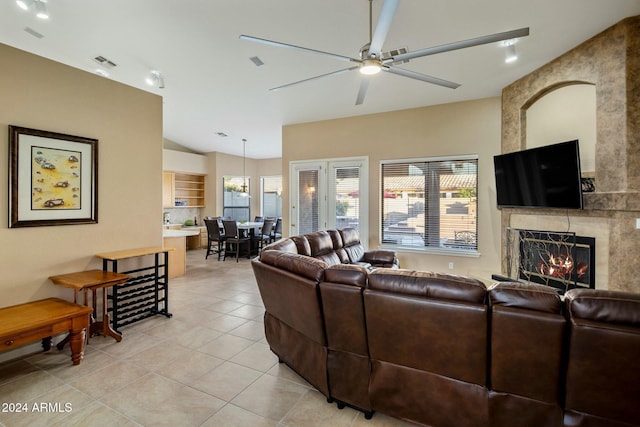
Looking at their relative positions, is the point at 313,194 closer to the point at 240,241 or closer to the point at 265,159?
the point at 240,241

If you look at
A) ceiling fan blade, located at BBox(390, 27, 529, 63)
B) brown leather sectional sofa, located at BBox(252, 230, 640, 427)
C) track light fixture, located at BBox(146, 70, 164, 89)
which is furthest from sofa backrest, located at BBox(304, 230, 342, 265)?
track light fixture, located at BBox(146, 70, 164, 89)

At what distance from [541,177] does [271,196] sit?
8648 millimetres

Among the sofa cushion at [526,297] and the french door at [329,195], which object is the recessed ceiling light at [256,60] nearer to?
the french door at [329,195]

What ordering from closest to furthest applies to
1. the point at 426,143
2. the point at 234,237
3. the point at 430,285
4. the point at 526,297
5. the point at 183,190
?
the point at 526,297
the point at 430,285
the point at 426,143
the point at 234,237
the point at 183,190

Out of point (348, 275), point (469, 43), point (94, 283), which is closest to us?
point (348, 275)

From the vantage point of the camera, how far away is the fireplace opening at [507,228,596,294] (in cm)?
365

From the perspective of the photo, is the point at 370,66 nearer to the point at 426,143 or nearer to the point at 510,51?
the point at 510,51

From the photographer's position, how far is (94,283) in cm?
288

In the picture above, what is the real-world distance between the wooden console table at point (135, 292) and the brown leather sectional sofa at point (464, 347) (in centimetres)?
222

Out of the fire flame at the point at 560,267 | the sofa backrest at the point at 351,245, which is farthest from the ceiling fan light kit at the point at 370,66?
the fire flame at the point at 560,267

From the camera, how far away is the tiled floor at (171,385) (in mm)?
2033

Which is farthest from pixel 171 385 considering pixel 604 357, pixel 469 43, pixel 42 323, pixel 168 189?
pixel 168 189

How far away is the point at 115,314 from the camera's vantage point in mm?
3309

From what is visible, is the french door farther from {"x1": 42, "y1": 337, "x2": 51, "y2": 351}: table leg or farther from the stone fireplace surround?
{"x1": 42, "y1": 337, "x2": 51, "y2": 351}: table leg
